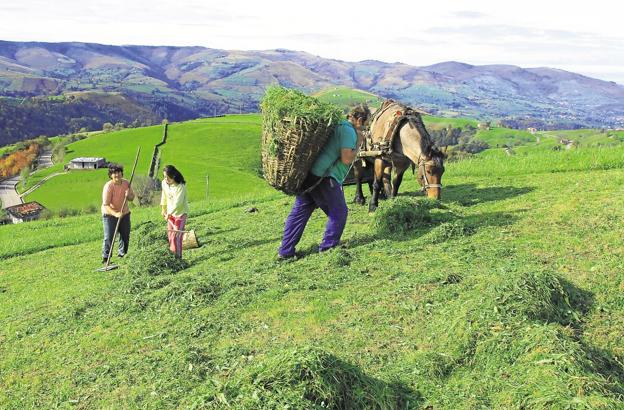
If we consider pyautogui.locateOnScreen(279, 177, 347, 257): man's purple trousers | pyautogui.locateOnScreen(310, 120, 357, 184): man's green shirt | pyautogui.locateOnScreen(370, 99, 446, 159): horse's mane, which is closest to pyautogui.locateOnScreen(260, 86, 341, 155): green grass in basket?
pyautogui.locateOnScreen(310, 120, 357, 184): man's green shirt

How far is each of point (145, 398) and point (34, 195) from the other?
97.9m

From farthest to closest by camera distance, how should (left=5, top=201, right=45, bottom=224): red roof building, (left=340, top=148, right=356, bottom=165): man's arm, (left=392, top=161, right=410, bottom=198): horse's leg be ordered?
(left=5, top=201, right=45, bottom=224): red roof building, (left=392, top=161, right=410, bottom=198): horse's leg, (left=340, top=148, right=356, bottom=165): man's arm

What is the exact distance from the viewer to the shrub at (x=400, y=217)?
1039 cm

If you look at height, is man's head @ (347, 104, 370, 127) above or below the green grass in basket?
below

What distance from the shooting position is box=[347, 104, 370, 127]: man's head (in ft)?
41.7

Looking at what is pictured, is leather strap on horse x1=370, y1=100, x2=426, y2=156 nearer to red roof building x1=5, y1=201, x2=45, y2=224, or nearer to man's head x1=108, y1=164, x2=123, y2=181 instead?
man's head x1=108, y1=164, x2=123, y2=181

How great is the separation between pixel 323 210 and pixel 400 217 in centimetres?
180

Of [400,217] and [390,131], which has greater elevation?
[390,131]

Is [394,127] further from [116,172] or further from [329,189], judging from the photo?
[116,172]

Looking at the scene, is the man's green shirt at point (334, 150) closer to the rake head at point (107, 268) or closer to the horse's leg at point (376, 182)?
the horse's leg at point (376, 182)

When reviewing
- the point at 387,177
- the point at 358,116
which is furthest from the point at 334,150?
the point at 387,177

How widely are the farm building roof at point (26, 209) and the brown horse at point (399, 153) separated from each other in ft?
244

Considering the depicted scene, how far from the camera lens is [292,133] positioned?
28.1 feet

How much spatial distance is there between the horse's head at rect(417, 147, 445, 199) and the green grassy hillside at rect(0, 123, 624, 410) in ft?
1.72
